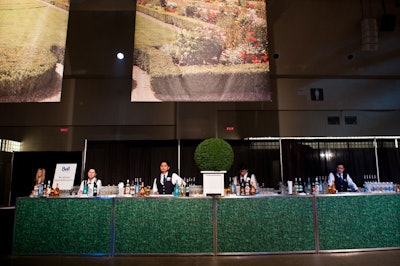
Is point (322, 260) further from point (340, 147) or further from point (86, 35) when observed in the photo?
point (86, 35)

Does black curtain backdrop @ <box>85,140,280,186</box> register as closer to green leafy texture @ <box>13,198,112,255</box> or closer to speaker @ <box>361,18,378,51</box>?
green leafy texture @ <box>13,198,112,255</box>

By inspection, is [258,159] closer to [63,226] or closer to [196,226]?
[196,226]

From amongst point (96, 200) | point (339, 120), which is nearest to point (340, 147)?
point (339, 120)

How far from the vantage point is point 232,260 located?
354 centimetres

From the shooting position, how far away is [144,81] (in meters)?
4.59

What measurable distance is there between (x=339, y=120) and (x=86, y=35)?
20.9 feet

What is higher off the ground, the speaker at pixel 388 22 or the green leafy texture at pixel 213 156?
the speaker at pixel 388 22

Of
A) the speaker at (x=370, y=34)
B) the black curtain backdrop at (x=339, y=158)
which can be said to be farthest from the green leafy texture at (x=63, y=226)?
the speaker at (x=370, y=34)

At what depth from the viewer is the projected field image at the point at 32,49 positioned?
15.1ft

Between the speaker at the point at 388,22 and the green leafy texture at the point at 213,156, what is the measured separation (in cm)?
577

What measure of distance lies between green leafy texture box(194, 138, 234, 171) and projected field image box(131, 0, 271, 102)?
1.07 meters

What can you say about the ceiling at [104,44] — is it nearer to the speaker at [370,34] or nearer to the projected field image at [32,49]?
the projected field image at [32,49]

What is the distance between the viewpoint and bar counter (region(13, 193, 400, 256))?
3750mm

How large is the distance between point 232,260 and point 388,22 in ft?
22.2
